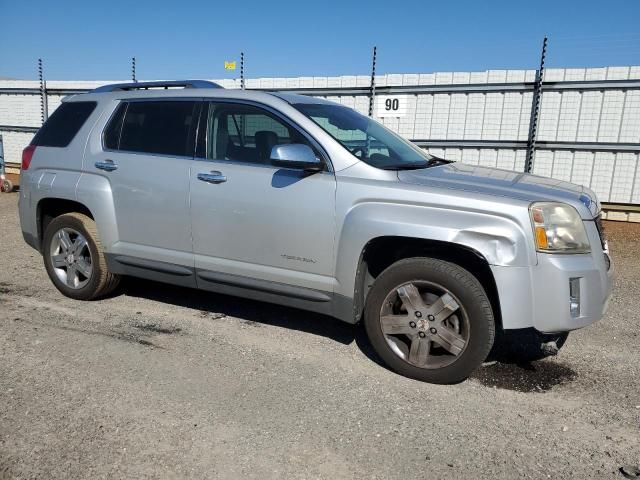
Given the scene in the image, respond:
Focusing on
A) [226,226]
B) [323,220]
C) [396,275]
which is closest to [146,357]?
[226,226]

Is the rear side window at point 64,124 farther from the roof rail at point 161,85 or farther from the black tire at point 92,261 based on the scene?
the black tire at point 92,261

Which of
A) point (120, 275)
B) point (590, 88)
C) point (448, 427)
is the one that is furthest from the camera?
point (590, 88)

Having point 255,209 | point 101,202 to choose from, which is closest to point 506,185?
point 255,209

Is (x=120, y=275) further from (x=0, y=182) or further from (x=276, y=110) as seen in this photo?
(x=0, y=182)

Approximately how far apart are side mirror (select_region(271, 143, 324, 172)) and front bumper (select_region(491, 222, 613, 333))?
4.46 ft

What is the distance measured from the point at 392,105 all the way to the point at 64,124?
720 cm

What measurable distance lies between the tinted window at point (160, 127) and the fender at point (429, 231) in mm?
1563

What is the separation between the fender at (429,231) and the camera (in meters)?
3.15

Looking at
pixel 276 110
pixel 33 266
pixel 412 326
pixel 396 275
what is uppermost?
pixel 276 110

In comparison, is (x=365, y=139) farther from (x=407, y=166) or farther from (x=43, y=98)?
(x=43, y=98)

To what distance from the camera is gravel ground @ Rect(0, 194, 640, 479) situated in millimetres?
2627

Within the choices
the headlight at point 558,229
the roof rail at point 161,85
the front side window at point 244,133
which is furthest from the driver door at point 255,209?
the headlight at point 558,229

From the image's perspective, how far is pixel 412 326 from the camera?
3.52 m

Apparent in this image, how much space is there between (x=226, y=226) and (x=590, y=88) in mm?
8024
